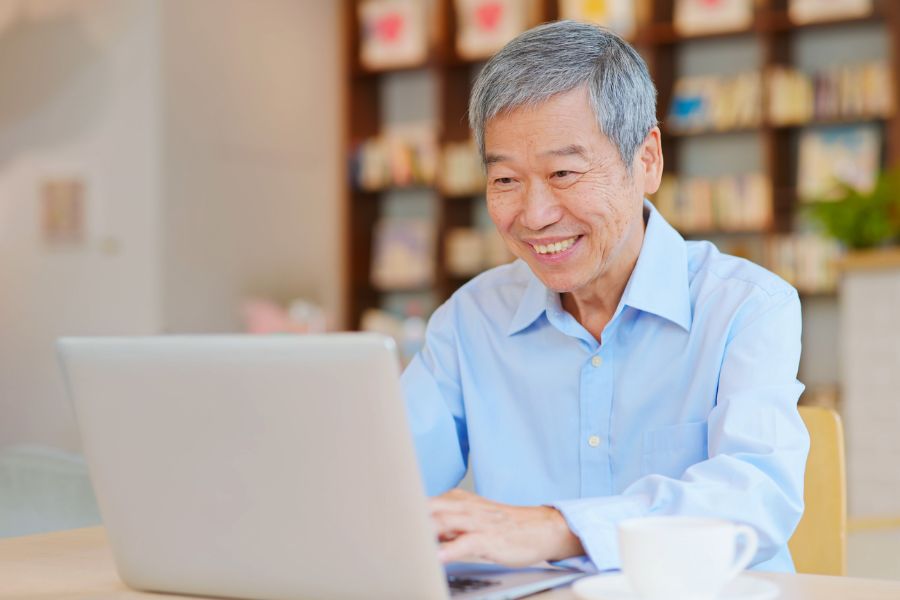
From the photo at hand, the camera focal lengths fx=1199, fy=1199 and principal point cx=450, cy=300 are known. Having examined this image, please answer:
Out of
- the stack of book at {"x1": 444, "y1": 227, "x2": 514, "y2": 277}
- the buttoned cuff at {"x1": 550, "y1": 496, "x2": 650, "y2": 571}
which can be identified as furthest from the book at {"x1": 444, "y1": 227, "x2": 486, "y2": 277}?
the buttoned cuff at {"x1": 550, "y1": 496, "x2": 650, "y2": 571}

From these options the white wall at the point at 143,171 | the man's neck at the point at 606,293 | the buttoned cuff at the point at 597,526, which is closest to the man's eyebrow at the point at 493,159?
the man's neck at the point at 606,293

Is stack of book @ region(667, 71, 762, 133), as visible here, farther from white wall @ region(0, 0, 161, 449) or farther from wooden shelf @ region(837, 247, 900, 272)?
white wall @ region(0, 0, 161, 449)

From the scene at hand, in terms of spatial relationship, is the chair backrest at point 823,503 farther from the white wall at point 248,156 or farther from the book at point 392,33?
the book at point 392,33

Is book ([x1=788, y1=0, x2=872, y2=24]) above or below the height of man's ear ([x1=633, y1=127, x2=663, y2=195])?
above

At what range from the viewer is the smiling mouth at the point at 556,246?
1.45 metres

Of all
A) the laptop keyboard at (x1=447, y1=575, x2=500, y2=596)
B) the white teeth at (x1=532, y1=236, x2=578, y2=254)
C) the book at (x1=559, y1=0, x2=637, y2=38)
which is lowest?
the laptop keyboard at (x1=447, y1=575, x2=500, y2=596)

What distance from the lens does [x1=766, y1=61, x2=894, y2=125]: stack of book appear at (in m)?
5.21

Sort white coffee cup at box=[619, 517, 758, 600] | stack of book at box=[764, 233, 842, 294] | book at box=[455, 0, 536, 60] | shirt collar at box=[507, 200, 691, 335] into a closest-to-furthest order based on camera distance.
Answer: white coffee cup at box=[619, 517, 758, 600] → shirt collar at box=[507, 200, 691, 335] → stack of book at box=[764, 233, 842, 294] → book at box=[455, 0, 536, 60]

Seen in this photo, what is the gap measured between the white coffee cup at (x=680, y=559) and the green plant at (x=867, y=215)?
3.75 meters

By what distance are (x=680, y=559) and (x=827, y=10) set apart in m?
4.89

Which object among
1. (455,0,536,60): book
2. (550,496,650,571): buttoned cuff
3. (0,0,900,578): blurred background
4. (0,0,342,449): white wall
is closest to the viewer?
(550,496,650,571): buttoned cuff

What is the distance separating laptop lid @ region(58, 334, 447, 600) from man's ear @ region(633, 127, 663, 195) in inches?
28.0

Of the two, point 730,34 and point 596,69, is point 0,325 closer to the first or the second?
point 730,34

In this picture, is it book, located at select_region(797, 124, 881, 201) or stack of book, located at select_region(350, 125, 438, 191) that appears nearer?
book, located at select_region(797, 124, 881, 201)
